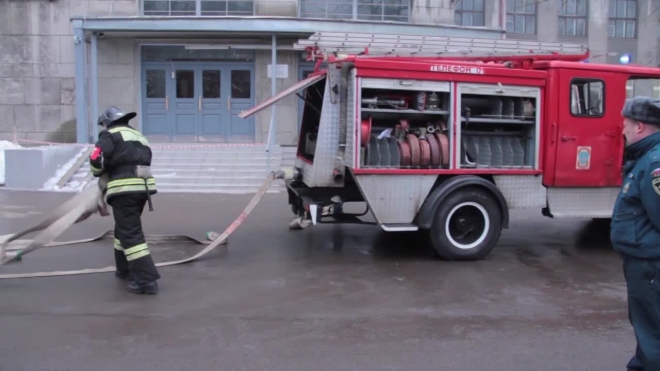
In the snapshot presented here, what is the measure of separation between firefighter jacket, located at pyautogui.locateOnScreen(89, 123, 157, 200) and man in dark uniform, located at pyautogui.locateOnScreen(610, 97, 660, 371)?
4.09m

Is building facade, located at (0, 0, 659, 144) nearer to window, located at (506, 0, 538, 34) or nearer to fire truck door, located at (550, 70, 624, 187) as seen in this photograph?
window, located at (506, 0, 538, 34)

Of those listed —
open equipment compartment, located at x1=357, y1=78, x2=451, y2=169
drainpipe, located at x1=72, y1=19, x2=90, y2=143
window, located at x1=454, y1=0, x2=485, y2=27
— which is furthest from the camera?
window, located at x1=454, y1=0, x2=485, y2=27

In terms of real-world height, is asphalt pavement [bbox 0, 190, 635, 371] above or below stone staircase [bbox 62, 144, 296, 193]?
below

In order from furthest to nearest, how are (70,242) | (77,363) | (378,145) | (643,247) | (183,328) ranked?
(70,242), (378,145), (183,328), (77,363), (643,247)

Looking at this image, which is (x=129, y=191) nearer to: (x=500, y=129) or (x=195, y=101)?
(x=500, y=129)

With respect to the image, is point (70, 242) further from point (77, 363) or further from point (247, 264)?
point (77, 363)

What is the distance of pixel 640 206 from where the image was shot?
127 inches

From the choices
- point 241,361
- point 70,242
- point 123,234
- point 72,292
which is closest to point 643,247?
point 241,361

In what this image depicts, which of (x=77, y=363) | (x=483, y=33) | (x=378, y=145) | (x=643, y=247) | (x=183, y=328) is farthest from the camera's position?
(x=483, y=33)

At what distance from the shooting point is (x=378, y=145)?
271 inches

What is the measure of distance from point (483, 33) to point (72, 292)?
48.0ft

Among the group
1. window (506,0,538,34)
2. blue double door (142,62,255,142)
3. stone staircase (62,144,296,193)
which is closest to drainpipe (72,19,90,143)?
blue double door (142,62,255,142)

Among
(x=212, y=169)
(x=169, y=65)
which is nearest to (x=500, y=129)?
(x=212, y=169)

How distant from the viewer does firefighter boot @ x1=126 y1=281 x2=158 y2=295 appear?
5.74m
